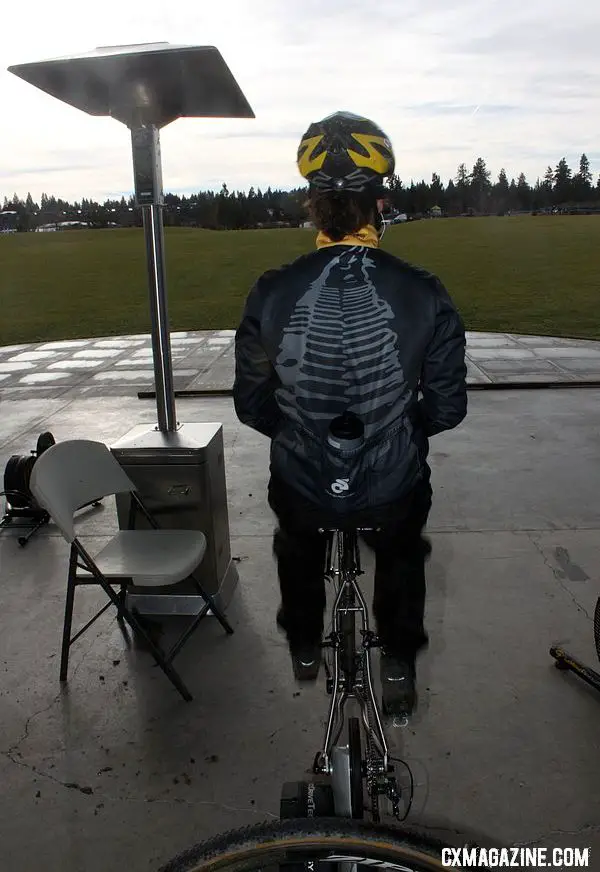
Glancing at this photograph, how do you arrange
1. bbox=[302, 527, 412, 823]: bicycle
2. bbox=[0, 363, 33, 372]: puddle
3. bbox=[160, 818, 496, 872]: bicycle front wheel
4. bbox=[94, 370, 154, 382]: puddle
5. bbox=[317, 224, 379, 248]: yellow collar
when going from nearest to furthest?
bbox=[160, 818, 496, 872]: bicycle front wheel
bbox=[302, 527, 412, 823]: bicycle
bbox=[317, 224, 379, 248]: yellow collar
bbox=[94, 370, 154, 382]: puddle
bbox=[0, 363, 33, 372]: puddle

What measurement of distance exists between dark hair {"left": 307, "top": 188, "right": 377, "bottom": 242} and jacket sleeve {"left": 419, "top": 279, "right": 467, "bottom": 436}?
0.94 ft

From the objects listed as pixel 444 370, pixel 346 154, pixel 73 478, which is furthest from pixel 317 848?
pixel 73 478

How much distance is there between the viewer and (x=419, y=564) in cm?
235

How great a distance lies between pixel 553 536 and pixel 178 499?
2.38 metres

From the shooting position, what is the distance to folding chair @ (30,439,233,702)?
3.02m

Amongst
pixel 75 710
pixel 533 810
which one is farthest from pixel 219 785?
pixel 533 810

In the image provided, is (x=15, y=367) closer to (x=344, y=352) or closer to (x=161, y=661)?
(x=161, y=661)

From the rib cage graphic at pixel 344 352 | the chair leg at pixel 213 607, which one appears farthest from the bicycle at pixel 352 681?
the chair leg at pixel 213 607

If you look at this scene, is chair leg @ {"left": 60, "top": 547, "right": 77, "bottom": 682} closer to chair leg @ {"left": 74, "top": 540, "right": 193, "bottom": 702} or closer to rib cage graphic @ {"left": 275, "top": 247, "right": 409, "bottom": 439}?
chair leg @ {"left": 74, "top": 540, "right": 193, "bottom": 702}

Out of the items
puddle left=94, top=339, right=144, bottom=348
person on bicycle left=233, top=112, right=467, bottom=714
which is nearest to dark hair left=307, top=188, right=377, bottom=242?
person on bicycle left=233, top=112, right=467, bottom=714

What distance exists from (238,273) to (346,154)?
32611 millimetres

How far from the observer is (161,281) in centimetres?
369

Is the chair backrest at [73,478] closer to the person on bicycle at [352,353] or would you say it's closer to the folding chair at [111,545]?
the folding chair at [111,545]

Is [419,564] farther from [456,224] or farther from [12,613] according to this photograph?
[456,224]
